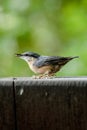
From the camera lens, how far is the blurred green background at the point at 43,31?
16.6ft

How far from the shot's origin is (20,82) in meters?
2.16

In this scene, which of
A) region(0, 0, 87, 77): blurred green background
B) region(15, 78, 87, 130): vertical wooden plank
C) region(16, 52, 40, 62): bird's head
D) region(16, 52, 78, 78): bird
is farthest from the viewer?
region(0, 0, 87, 77): blurred green background

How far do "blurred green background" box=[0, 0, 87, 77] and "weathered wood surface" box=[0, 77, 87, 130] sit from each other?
2.75 meters

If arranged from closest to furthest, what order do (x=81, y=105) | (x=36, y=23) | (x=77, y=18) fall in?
(x=81, y=105), (x=77, y=18), (x=36, y=23)

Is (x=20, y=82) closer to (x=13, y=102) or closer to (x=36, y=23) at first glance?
(x=13, y=102)

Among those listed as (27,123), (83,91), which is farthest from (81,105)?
(27,123)

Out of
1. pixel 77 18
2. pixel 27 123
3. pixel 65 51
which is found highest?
→ pixel 77 18

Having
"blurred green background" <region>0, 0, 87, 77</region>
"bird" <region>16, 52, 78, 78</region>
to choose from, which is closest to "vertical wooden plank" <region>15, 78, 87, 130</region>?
"bird" <region>16, 52, 78, 78</region>

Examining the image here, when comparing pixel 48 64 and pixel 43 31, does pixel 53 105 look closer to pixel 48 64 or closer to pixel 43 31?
pixel 48 64

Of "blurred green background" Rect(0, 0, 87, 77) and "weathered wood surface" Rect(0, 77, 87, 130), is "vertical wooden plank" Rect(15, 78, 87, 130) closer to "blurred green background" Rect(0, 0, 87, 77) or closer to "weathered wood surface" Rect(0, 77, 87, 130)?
"weathered wood surface" Rect(0, 77, 87, 130)

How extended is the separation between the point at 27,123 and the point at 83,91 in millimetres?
262

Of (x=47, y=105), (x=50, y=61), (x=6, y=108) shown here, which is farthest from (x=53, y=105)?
(x=50, y=61)

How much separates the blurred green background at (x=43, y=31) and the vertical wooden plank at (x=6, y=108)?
2.76 metres

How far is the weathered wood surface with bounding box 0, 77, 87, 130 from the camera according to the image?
208cm
